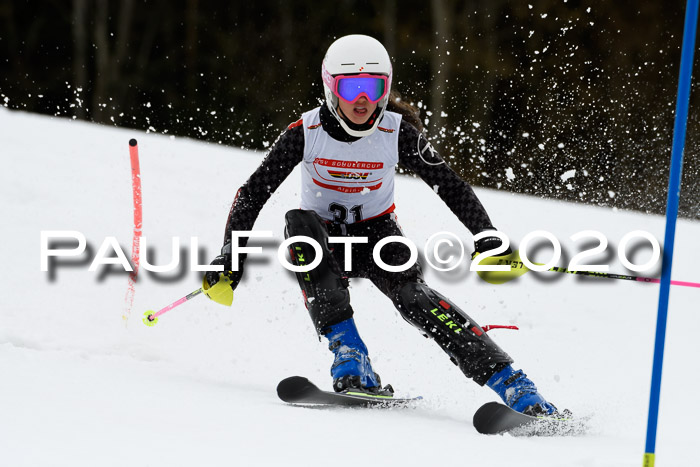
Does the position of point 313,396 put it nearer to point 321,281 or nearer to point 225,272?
point 321,281

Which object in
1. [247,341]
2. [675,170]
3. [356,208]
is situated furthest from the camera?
[247,341]

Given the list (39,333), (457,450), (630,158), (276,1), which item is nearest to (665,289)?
(457,450)

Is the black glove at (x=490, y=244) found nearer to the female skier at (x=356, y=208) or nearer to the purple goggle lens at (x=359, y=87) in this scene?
the female skier at (x=356, y=208)

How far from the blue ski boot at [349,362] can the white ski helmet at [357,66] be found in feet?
2.59

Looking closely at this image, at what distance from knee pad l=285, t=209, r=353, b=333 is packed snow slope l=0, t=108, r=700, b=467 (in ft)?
1.28

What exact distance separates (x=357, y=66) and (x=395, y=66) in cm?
1681

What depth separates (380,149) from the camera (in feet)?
11.3

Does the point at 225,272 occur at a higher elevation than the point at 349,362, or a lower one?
higher

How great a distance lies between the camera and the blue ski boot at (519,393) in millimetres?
2891

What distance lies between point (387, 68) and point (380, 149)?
0.33 meters

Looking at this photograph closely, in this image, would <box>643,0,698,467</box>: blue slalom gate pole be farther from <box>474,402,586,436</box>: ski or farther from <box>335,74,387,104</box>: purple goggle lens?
<box>335,74,387,104</box>: purple goggle lens

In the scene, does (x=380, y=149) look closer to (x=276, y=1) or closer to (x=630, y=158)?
(x=630, y=158)

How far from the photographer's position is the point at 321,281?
325 cm

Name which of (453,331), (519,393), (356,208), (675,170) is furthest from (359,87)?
(675,170)
